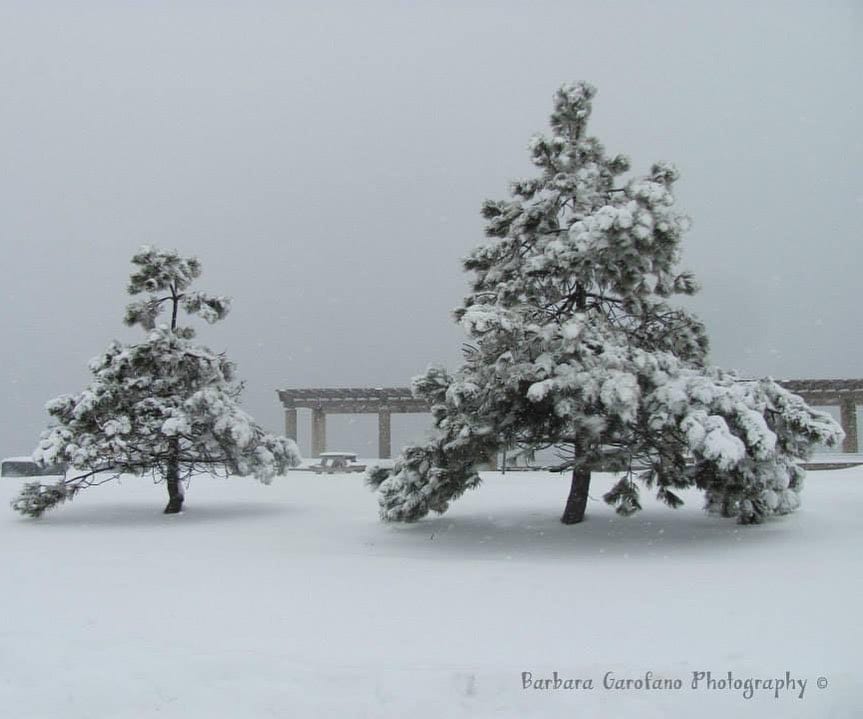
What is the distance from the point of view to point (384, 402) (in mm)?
33312

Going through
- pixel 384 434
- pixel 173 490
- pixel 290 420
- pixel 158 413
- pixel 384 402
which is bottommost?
pixel 173 490

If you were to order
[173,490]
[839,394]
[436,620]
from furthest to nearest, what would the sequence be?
[839,394]
[173,490]
[436,620]

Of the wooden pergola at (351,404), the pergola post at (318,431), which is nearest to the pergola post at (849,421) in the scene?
the wooden pergola at (351,404)

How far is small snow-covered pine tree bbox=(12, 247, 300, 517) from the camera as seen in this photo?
40.2 feet

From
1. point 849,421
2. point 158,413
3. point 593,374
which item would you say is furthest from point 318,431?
point 593,374

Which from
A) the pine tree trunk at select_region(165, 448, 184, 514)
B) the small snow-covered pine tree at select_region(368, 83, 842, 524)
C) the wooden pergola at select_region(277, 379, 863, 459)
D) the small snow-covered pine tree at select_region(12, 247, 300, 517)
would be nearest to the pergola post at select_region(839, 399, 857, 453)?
the wooden pergola at select_region(277, 379, 863, 459)

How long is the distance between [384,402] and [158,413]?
2081 cm

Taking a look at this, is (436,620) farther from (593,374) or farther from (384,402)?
(384,402)

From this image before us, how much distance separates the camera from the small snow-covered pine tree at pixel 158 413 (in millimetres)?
12242

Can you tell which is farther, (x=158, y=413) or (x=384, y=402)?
(x=384, y=402)

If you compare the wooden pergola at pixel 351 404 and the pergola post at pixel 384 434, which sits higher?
the wooden pergola at pixel 351 404

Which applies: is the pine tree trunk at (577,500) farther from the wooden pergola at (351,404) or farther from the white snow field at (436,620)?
the wooden pergola at (351,404)

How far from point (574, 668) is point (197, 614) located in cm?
327

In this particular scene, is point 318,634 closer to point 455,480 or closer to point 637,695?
point 637,695
